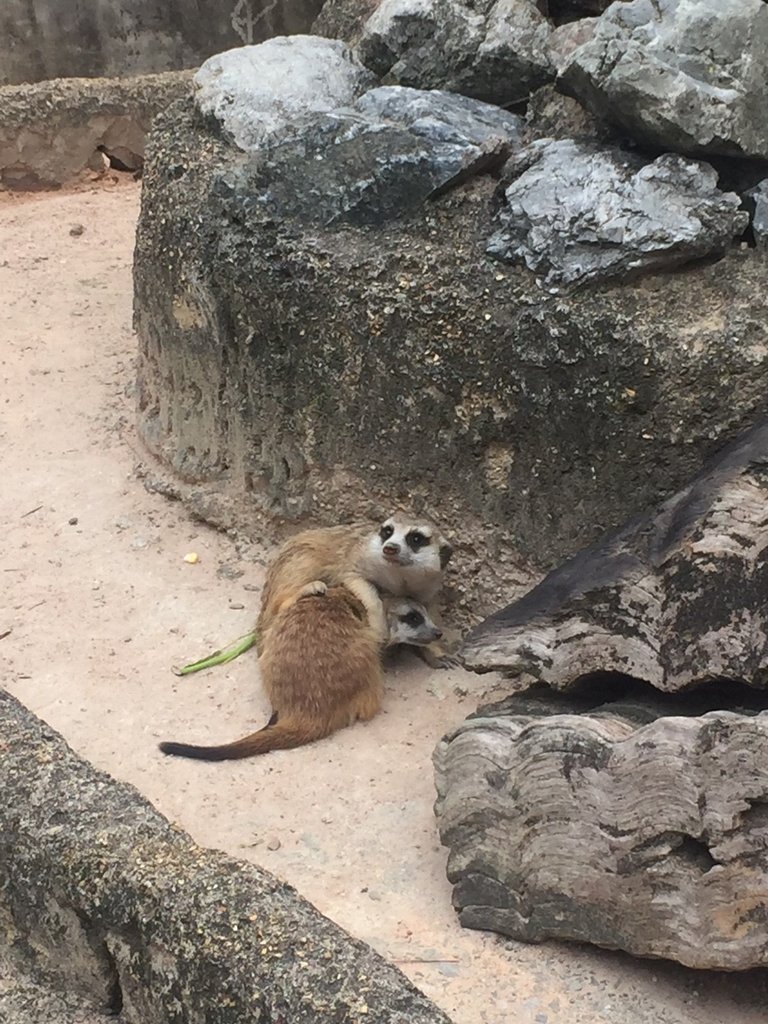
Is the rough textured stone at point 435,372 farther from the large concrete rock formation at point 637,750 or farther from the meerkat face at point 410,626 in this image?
the large concrete rock formation at point 637,750

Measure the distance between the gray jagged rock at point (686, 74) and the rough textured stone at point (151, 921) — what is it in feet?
6.07

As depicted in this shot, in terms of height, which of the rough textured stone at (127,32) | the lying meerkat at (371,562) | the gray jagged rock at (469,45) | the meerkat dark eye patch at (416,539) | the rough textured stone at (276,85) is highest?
the gray jagged rock at (469,45)

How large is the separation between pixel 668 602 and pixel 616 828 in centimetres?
45

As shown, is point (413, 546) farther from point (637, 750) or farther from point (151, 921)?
point (151, 921)

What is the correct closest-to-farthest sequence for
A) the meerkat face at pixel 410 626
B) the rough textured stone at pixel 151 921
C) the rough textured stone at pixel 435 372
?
the rough textured stone at pixel 151 921 < the rough textured stone at pixel 435 372 < the meerkat face at pixel 410 626

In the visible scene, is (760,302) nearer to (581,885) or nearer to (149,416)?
(581,885)

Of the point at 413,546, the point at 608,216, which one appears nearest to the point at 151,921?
the point at 413,546

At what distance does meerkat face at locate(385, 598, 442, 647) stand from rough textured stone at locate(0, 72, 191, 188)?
13.9 feet

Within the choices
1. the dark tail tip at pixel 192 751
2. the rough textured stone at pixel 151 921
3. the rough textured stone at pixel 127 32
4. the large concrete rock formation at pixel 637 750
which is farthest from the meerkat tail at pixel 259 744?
the rough textured stone at pixel 127 32

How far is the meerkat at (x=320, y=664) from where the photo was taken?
10.3 ft

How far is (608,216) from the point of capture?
3.00 meters

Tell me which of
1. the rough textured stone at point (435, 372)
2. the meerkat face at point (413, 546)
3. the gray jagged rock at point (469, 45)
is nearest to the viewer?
the rough textured stone at point (435, 372)

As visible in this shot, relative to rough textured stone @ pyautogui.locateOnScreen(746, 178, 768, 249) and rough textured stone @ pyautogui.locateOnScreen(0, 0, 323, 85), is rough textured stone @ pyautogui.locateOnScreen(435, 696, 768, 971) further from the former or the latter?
rough textured stone @ pyautogui.locateOnScreen(0, 0, 323, 85)

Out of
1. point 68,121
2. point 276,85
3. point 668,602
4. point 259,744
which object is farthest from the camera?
point 68,121
